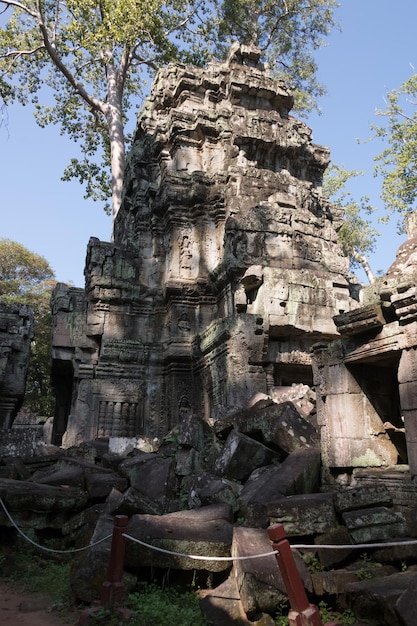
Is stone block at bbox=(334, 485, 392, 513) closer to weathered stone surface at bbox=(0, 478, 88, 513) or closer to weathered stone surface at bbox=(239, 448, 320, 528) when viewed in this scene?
weathered stone surface at bbox=(239, 448, 320, 528)

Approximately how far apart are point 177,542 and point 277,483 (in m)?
1.40

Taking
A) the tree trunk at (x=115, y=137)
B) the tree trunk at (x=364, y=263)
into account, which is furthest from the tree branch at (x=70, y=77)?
the tree trunk at (x=364, y=263)

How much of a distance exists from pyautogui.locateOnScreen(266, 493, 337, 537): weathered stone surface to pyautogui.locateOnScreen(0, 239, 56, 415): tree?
21.2m

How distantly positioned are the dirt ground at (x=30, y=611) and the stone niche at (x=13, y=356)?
31.6 ft

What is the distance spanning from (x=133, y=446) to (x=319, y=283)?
5.10 metres

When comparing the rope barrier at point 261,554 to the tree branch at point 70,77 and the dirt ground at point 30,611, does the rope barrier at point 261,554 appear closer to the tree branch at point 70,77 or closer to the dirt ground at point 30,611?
the dirt ground at point 30,611

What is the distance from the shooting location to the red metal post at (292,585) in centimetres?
311

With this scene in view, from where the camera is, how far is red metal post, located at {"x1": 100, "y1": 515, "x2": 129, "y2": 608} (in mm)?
3807

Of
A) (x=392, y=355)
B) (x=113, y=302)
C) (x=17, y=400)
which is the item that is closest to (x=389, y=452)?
(x=392, y=355)

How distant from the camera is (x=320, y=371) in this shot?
6320 millimetres

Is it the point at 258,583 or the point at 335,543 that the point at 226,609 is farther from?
the point at 335,543

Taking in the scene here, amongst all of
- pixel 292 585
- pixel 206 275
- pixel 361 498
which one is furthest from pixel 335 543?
pixel 206 275

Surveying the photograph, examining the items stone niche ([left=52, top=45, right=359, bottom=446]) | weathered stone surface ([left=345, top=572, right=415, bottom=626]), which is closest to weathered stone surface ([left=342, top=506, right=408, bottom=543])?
weathered stone surface ([left=345, top=572, right=415, bottom=626])

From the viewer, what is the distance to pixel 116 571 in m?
3.87
